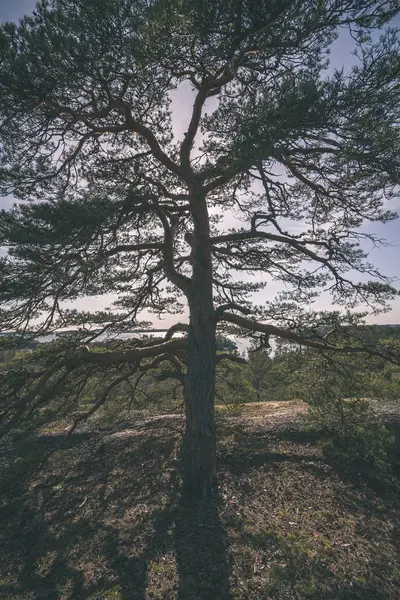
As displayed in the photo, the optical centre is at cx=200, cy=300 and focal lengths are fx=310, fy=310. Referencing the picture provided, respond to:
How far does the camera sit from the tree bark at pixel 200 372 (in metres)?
4.83

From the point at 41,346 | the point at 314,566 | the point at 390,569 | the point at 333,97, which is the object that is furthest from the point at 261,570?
the point at 333,97

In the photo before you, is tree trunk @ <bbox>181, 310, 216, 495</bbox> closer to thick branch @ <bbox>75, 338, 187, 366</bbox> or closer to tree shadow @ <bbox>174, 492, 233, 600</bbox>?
tree shadow @ <bbox>174, 492, 233, 600</bbox>

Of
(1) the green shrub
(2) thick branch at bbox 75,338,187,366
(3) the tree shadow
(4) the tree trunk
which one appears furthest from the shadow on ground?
(1) the green shrub

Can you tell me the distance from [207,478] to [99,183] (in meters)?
5.11

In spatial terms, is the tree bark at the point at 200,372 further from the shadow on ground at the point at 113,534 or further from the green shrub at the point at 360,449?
the green shrub at the point at 360,449

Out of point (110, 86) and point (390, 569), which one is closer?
point (390, 569)

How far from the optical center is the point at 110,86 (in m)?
4.40

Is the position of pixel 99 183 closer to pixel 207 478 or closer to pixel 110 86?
pixel 110 86

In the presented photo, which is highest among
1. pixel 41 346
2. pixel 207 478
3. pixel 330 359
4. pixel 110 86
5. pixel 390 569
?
pixel 110 86

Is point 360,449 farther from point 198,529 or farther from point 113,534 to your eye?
point 113,534

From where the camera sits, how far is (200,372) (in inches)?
197

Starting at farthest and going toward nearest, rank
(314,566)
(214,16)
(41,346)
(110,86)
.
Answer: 1. (41,346)
2. (110,86)
3. (214,16)
4. (314,566)

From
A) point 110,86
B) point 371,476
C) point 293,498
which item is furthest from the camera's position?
point 371,476

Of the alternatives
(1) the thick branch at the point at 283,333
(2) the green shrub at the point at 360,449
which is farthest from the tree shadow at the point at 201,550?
(1) the thick branch at the point at 283,333
